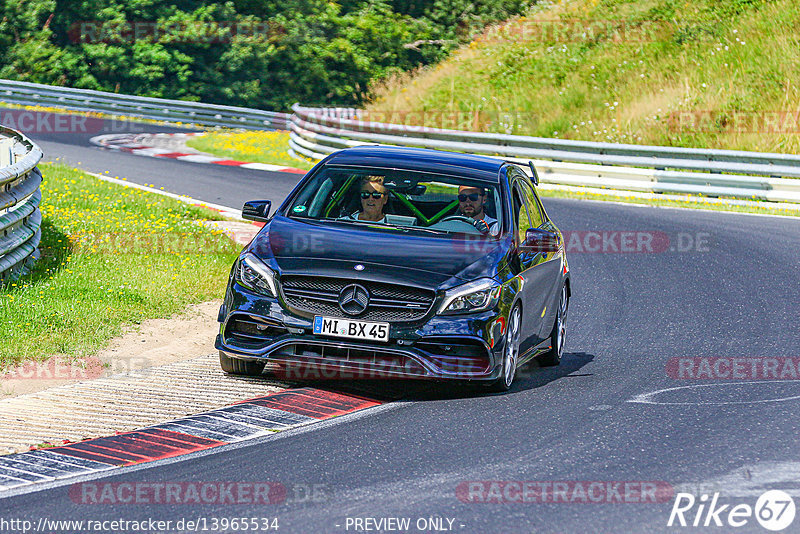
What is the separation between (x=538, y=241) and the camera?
893 centimetres

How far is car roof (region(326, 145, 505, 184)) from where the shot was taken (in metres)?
9.41

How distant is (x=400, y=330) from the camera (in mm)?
7812

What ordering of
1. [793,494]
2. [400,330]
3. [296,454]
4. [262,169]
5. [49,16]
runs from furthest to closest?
[49,16] < [262,169] < [400,330] < [296,454] < [793,494]

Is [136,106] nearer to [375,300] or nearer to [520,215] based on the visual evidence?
[520,215]

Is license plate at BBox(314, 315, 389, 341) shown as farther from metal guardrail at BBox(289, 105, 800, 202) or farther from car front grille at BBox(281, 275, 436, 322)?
metal guardrail at BBox(289, 105, 800, 202)

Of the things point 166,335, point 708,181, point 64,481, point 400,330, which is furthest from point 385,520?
A: point 708,181

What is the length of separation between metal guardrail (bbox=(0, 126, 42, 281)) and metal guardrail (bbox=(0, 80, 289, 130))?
2561cm

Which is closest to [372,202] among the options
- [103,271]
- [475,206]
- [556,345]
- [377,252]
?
[475,206]

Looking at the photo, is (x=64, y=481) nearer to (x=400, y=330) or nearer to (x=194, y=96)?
(x=400, y=330)

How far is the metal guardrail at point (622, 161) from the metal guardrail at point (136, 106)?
1111 cm

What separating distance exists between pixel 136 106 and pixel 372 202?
30742 millimetres

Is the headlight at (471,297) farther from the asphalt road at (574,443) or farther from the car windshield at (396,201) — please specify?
the car windshield at (396,201)

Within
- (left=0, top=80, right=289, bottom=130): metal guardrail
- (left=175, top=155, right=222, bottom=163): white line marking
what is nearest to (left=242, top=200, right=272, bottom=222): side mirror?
(left=175, top=155, right=222, bottom=163): white line marking

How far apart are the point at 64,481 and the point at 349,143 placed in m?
20.6
